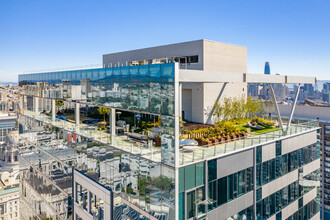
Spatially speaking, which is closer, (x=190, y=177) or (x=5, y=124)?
(x=190, y=177)

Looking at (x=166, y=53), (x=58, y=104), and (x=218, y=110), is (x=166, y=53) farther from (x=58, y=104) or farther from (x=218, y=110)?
(x=58, y=104)

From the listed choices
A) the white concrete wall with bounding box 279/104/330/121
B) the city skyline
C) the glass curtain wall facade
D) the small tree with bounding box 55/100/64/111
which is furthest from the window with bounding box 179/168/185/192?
the white concrete wall with bounding box 279/104/330/121

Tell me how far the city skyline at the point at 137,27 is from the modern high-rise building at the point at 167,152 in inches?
98.7

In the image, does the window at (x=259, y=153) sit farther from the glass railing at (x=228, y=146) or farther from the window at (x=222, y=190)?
the window at (x=222, y=190)

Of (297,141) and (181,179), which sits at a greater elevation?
(297,141)

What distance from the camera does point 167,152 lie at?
11711 millimetres

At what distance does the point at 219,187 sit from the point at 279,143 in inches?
271

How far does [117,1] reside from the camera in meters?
25.4

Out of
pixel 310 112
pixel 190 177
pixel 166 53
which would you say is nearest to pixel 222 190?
pixel 190 177

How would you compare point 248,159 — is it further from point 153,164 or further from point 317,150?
point 317,150

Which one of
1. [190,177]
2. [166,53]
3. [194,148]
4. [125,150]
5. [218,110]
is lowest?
[190,177]

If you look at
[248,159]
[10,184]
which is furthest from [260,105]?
[10,184]

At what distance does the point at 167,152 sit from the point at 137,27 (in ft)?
68.7

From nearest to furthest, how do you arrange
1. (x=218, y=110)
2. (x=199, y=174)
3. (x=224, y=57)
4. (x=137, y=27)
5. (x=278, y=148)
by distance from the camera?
(x=199, y=174)
(x=278, y=148)
(x=218, y=110)
(x=224, y=57)
(x=137, y=27)
